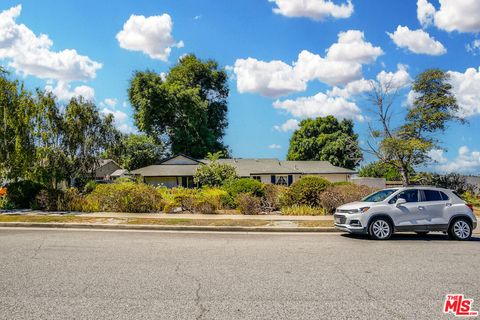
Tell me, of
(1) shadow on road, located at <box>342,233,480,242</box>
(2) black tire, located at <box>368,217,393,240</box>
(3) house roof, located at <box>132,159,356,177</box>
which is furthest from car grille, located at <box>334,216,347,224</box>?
(3) house roof, located at <box>132,159,356,177</box>

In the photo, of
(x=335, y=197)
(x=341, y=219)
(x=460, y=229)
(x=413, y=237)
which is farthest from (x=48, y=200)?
(x=460, y=229)

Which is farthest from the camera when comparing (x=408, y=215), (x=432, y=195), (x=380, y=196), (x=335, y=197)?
(x=335, y=197)

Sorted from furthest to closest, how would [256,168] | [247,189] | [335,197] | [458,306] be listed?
1. [256,168]
2. [247,189]
3. [335,197]
4. [458,306]

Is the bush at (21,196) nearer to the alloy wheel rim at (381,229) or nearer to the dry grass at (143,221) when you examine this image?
the dry grass at (143,221)

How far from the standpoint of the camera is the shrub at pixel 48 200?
757 inches

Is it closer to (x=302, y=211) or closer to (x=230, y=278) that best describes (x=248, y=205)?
(x=302, y=211)

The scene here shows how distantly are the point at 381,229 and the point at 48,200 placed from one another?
15000 mm

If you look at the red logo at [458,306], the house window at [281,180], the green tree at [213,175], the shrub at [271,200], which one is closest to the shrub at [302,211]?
the shrub at [271,200]

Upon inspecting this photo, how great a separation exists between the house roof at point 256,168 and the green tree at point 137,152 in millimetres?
5099

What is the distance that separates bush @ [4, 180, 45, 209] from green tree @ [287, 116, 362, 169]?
1948 inches

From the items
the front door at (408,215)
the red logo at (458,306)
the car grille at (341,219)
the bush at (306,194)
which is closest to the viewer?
the red logo at (458,306)

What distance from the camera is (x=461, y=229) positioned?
12.6m

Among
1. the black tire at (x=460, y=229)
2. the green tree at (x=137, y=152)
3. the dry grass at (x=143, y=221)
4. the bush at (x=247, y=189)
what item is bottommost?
the black tire at (x=460, y=229)

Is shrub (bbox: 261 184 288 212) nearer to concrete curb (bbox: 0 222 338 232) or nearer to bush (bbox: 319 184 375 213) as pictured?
bush (bbox: 319 184 375 213)
